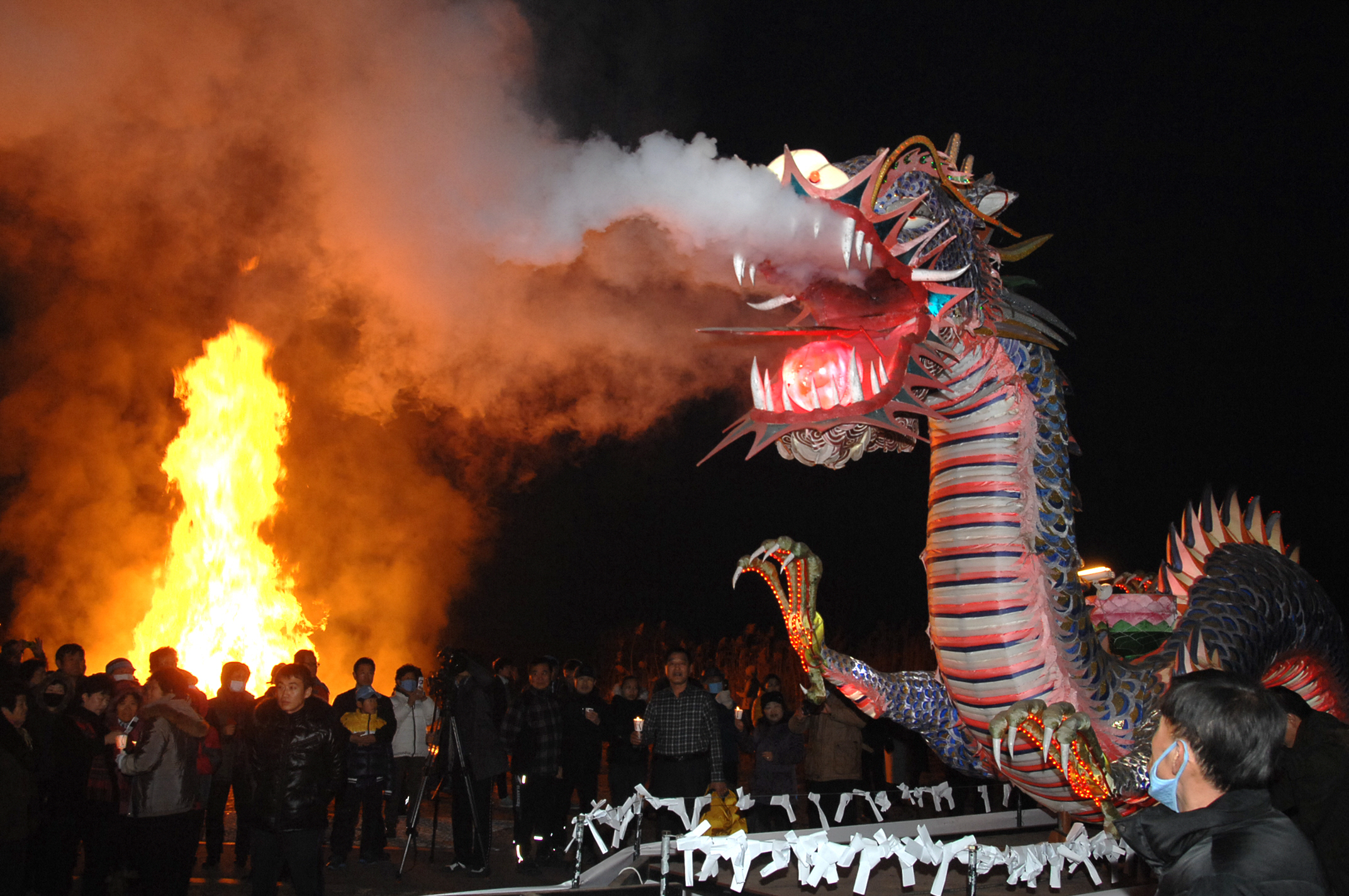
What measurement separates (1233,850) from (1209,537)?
396 centimetres

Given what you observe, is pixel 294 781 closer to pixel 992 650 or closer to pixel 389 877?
pixel 389 877

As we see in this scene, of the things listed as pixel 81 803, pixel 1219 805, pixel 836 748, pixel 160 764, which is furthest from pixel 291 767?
pixel 836 748

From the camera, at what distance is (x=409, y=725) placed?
25.5ft

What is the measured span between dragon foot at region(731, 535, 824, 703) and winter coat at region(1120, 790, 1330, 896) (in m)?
2.76

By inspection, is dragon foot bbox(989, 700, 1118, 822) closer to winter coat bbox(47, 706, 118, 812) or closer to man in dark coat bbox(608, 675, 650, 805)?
man in dark coat bbox(608, 675, 650, 805)

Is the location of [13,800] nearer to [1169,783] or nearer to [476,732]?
[476,732]

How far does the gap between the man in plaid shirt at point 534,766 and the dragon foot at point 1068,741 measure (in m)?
4.19

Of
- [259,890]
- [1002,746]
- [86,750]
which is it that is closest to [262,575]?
[86,750]

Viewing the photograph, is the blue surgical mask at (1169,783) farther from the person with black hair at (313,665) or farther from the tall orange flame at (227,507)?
the tall orange flame at (227,507)

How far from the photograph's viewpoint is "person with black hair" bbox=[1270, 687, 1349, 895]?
303cm

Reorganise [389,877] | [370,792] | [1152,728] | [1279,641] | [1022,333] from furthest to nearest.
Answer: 1. [370,792]
2. [389,877]
3. [1279,641]
4. [1022,333]
5. [1152,728]

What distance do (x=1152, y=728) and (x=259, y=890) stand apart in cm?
386

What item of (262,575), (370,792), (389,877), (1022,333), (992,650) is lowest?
(389,877)

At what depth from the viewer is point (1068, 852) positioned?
392 centimetres
